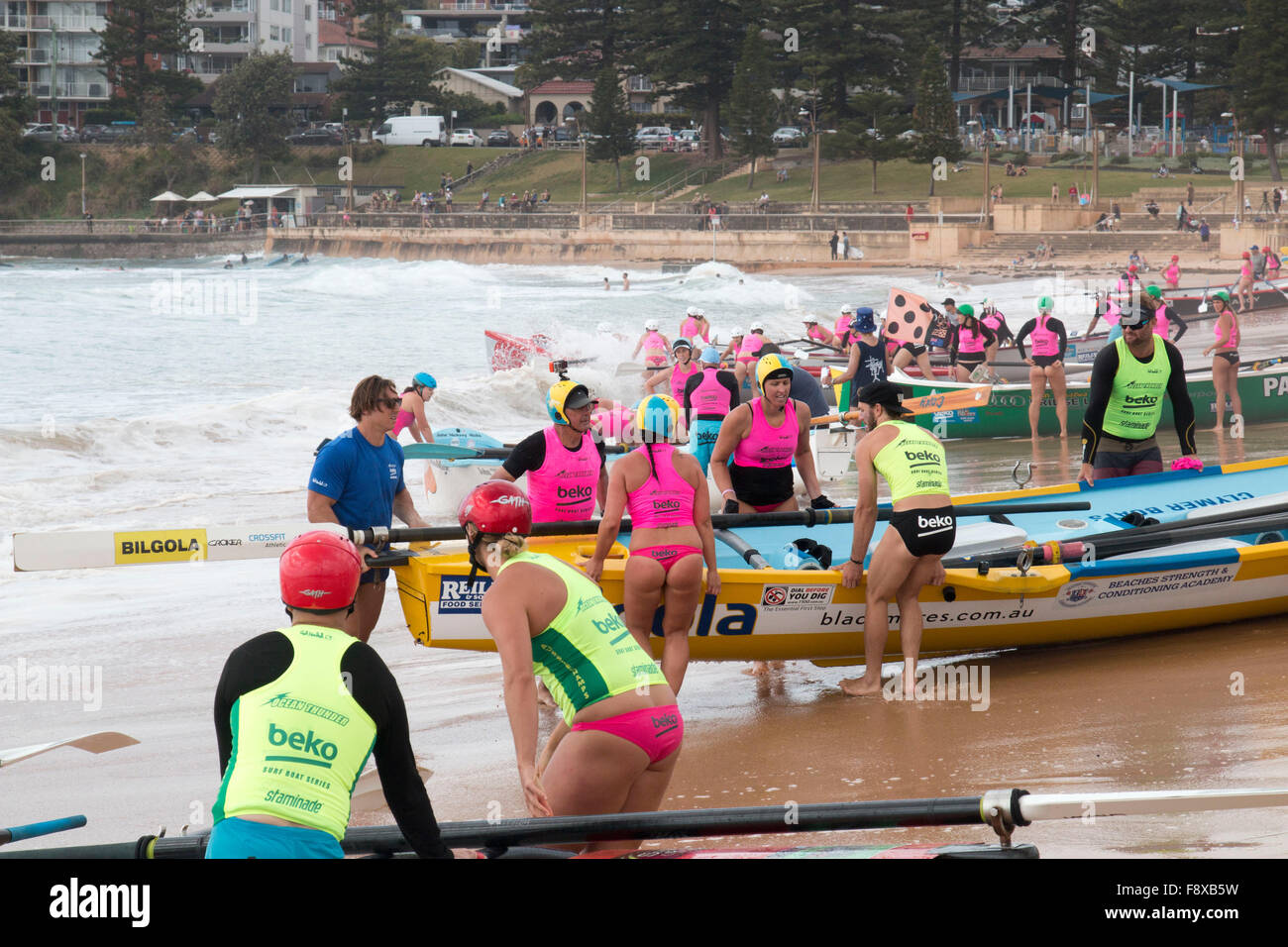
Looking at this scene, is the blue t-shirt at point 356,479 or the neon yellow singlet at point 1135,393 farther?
the neon yellow singlet at point 1135,393

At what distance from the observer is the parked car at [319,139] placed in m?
83.8

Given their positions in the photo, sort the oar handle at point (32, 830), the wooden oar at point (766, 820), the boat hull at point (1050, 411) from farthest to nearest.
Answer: the boat hull at point (1050, 411) < the oar handle at point (32, 830) < the wooden oar at point (766, 820)

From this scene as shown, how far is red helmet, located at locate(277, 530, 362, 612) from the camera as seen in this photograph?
3.16 metres

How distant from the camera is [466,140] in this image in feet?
273

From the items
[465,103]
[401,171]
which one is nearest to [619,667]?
[401,171]

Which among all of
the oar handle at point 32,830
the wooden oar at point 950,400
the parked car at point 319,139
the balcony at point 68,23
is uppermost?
the balcony at point 68,23

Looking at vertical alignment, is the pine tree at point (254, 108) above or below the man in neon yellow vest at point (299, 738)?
above

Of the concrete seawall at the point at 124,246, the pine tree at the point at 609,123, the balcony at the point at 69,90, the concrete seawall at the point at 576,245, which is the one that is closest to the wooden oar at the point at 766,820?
the concrete seawall at the point at 576,245

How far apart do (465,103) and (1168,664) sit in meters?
86.8

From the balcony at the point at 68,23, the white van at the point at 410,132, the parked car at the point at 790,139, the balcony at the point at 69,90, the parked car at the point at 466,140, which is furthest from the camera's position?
the balcony at the point at 68,23

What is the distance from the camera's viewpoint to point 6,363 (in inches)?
1268

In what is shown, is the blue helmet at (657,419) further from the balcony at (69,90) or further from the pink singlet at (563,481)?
the balcony at (69,90)

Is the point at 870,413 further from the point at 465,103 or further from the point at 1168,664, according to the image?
the point at 465,103

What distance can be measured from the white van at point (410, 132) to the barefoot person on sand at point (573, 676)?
273 ft
